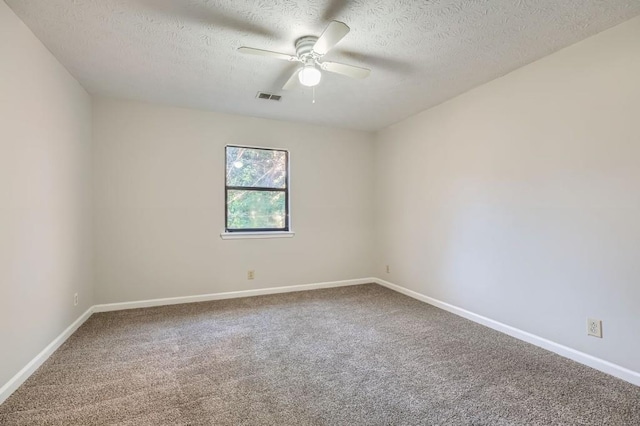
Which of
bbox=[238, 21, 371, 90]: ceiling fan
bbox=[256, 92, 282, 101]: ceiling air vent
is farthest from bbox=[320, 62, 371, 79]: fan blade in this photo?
bbox=[256, 92, 282, 101]: ceiling air vent

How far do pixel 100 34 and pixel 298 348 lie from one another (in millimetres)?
2833

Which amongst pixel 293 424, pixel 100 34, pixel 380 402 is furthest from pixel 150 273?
pixel 380 402

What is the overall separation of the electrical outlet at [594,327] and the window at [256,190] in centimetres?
333

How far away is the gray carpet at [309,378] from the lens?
5.65ft

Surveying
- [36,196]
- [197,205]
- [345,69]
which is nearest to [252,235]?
[197,205]

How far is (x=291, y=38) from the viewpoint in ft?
7.57

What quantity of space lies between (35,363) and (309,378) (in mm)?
1945

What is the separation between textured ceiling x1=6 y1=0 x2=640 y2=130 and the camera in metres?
1.97

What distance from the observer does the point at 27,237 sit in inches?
85.1

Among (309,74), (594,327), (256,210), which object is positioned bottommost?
(594,327)

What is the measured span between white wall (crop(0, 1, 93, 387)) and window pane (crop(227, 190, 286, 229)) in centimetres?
162

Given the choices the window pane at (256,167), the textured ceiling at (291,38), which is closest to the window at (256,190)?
the window pane at (256,167)

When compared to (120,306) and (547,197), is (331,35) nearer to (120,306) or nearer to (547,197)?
(547,197)

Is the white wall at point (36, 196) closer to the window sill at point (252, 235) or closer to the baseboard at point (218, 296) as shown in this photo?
the baseboard at point (218, 296)
